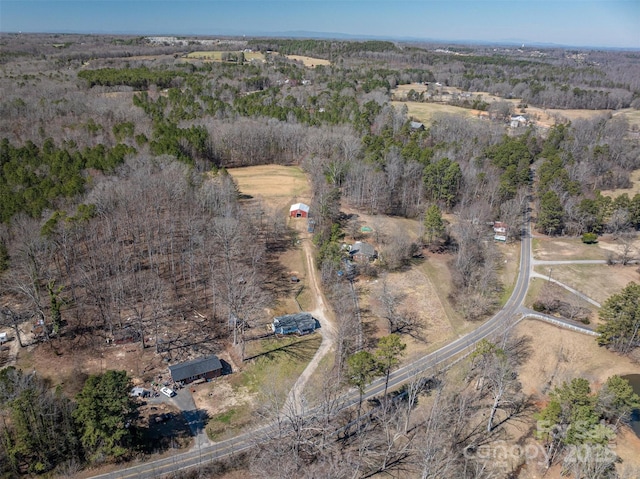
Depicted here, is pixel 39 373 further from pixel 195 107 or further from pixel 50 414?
pixel 195 107

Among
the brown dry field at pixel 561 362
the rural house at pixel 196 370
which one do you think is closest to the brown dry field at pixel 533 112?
the brown dry field at pixel 561 362

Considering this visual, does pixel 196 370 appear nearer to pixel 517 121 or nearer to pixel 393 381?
pixel 393 381

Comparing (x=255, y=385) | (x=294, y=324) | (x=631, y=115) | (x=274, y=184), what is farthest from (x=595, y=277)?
(x=631, y=115)

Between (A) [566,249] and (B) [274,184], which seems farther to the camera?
(B) [274,184]

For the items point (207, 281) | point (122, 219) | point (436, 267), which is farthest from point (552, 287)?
point (122, 219)

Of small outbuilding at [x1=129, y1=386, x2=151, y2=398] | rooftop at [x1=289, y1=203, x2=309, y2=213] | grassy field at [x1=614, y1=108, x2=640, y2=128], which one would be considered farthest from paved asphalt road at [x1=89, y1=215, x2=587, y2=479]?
grassy field at [x1=614, y1=108, x2=640, y2=128]

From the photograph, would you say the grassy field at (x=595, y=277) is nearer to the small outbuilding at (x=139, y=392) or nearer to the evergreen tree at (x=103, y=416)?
the small outbuilding at (x=139, y=392)

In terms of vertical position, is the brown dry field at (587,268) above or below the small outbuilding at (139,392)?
→ above

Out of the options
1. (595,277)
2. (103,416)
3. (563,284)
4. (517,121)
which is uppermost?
(517,121)

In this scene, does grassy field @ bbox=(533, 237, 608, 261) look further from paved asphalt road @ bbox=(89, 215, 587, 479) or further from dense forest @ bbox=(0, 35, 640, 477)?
paved asphalt road @ bbox=(89, 215, 587, 479)
